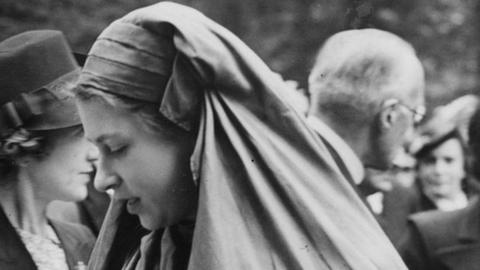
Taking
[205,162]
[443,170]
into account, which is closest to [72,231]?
[205,162]

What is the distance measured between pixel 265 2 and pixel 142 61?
191 inches

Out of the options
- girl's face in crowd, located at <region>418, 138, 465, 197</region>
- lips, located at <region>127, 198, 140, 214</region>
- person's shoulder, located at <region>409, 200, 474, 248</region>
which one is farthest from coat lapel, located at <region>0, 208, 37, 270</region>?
girl's face in crowd, located at <region>418, 138, 465, 197</region>

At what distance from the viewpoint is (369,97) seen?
4.04 m

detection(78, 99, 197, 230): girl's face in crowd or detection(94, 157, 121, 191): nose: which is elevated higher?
detection(78, 99, 197, 230): girl's face in crowd

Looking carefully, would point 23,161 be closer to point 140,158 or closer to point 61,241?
point 61,241

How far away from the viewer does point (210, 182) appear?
7.27 ft

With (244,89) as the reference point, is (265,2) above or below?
above

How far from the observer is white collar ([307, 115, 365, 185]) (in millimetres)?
3738

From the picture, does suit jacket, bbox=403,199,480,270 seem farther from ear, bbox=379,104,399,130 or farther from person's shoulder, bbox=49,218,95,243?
person's shoulder, bbox=49,218,95,243

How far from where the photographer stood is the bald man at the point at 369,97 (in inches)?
158

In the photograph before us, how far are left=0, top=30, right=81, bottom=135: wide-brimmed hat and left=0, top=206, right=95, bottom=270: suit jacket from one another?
33 centimetres

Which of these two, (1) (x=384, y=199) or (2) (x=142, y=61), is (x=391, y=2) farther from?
(2) (x=142, y=61)

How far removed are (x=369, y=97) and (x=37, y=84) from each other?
1.36 metres

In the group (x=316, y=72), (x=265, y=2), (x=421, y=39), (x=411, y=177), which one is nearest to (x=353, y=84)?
(x=316, y=72)
